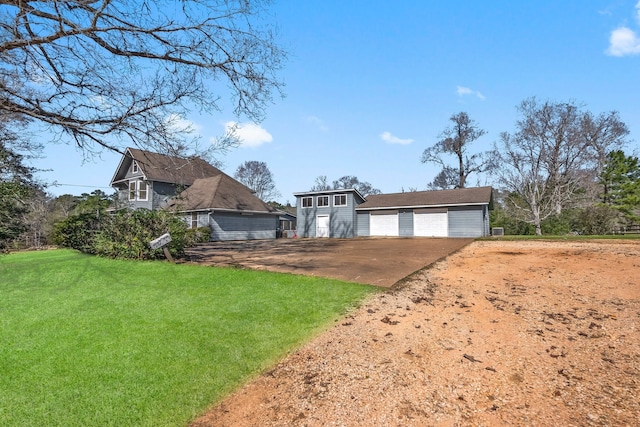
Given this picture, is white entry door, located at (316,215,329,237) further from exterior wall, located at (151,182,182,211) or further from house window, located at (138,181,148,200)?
house window, located at (138,181,148,200)

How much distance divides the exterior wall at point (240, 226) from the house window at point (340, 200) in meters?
5.64

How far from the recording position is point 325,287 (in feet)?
19.5

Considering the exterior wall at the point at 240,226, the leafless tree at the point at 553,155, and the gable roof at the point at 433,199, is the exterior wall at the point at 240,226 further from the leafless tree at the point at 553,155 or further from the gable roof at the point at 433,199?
the leafless tree at the point at 553,155

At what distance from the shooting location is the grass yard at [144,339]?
248cm

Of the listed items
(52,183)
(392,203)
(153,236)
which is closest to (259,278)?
(153,236)

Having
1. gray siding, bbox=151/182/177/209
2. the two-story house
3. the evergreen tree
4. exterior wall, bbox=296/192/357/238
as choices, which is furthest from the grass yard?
the evergreen tree

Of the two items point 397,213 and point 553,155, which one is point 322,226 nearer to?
point 397,213

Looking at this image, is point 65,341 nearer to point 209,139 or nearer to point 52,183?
point 209,139

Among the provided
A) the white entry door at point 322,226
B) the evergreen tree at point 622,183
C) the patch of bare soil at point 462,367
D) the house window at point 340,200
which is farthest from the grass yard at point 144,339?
the evergreen tree at point 622,183

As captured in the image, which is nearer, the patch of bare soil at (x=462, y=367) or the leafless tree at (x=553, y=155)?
the patch of bare soil at (x=462, y=367)

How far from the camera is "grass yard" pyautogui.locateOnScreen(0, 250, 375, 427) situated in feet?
8.13

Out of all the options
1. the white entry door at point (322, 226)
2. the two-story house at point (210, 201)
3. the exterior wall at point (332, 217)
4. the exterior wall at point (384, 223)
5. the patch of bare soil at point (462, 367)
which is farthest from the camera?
the white entry door at point (322, 226)

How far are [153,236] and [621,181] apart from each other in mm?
29414

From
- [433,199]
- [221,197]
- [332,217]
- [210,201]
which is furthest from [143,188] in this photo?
[433,199]
